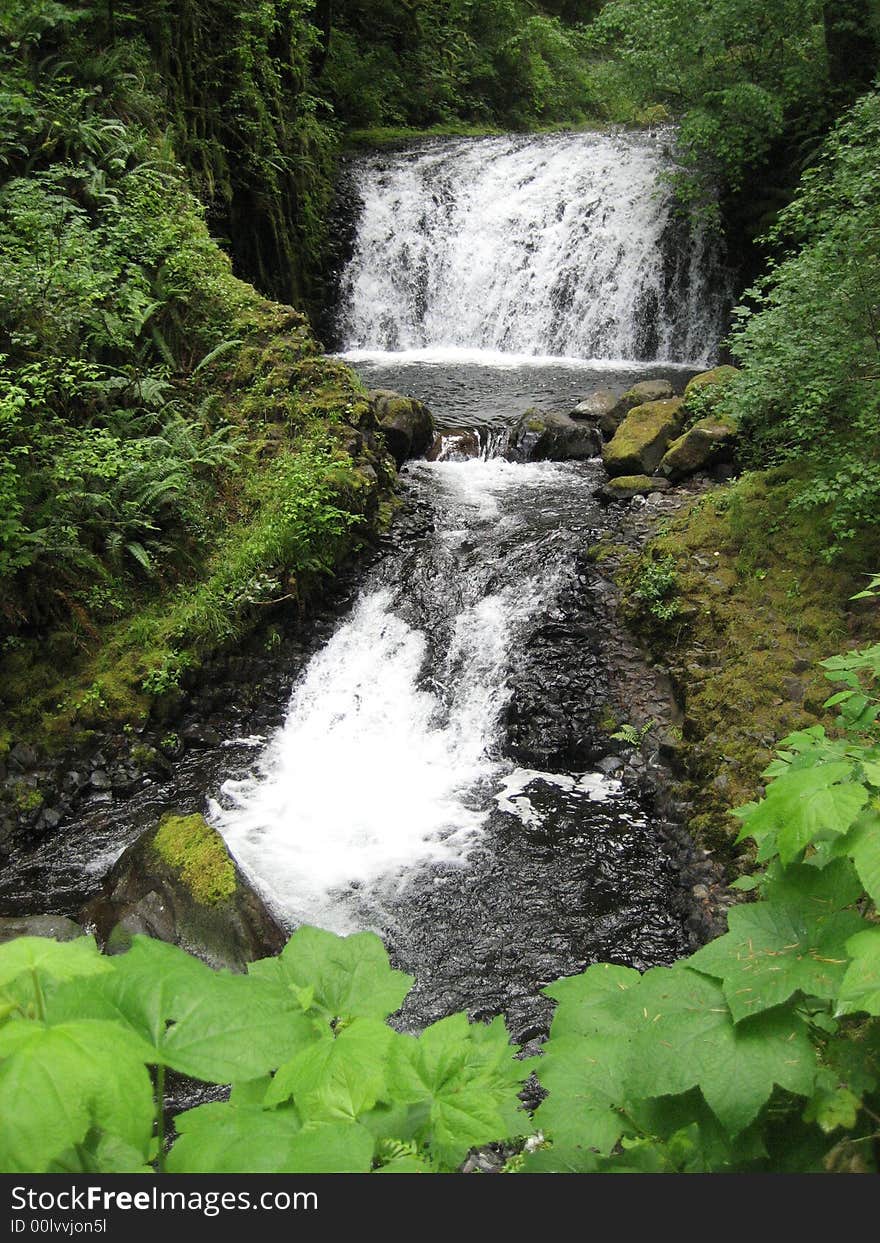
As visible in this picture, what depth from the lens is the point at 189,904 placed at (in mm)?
4996

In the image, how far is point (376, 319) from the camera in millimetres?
16062

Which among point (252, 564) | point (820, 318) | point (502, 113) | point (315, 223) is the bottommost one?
point (252, 564)

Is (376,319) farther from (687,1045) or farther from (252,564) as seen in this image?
(687,1045)

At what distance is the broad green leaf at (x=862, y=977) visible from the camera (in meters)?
1.27

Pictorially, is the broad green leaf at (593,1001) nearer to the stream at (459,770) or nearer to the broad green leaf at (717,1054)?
the broad green leaf at (717,1054)

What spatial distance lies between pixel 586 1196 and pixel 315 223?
17.6m

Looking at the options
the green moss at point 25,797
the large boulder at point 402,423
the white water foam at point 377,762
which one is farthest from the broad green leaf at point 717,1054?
the large boulder at point 402,423

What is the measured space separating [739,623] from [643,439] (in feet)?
12.5

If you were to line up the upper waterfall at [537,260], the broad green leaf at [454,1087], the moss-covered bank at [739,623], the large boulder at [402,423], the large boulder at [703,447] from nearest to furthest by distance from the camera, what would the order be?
1. the broad green leaf at [454,1087]
2. the moss-covered bank at [739,623]
3. the large boulder at [703,447]
4. the large boulder at [402,423]
5. the upper waterfall at [537,260]

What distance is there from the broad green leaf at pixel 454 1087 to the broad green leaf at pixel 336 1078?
0.28ft

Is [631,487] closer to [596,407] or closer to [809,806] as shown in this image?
[596,407]

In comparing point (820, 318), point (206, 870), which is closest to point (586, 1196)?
point (206, 870)

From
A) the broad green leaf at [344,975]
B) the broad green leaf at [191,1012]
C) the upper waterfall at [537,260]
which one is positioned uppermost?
the upper waterfall at [537,260]

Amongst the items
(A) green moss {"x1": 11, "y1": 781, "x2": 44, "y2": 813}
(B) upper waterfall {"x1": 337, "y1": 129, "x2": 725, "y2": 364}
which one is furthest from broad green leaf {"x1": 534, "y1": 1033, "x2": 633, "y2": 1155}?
(B) upper waterfall {"x1": 337, "y1": 129, "x2": 725, "y2": 364}
